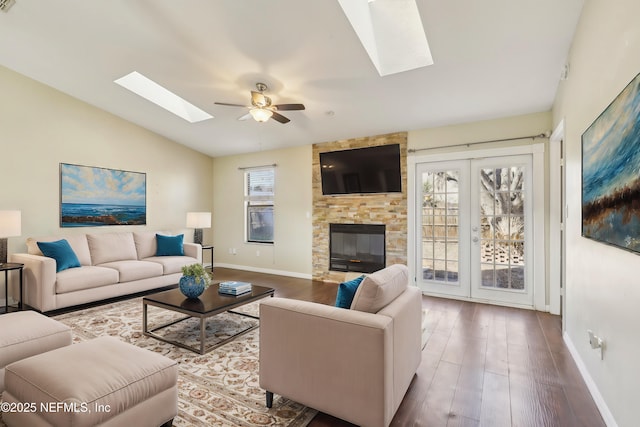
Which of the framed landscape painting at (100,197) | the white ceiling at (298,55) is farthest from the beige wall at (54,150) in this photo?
the white ceiling at (298,55)

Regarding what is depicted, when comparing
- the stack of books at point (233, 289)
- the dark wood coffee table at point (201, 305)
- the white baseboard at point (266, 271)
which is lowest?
the white baseboard at point (266, 271)

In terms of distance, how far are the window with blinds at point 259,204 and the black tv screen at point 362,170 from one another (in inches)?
53.9

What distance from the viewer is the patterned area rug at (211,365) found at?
1.87 meters

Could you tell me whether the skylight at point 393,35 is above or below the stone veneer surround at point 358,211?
above

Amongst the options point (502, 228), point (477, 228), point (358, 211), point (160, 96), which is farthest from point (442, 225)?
point (160, 96)

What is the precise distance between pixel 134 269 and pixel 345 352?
390 centimetres

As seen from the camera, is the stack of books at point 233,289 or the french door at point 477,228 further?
the french door at point 477,228

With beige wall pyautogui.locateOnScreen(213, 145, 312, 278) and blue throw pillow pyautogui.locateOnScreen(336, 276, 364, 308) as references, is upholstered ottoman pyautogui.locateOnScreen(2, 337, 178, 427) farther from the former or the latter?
beige wall pyautogui.locateOnScreen(213, 145, 312, 278)

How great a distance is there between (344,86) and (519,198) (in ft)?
8.87

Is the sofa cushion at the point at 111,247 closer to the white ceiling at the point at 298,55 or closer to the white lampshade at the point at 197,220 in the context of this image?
the white lampshade at the point at 197,220

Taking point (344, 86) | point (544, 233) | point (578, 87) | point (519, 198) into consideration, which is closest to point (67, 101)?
point (344, 86)

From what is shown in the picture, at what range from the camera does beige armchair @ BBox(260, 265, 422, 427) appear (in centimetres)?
158

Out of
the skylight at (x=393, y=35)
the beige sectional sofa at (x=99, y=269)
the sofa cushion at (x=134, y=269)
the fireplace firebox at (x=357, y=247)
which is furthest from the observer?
the fireplace firebox at (x=357, y=247)

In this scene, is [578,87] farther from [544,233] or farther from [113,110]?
[113,110]
